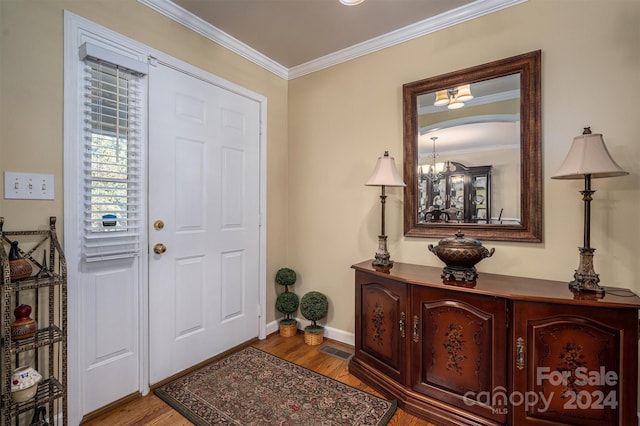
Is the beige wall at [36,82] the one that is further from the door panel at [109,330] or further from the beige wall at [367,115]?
Result: the door panel at [109,330]

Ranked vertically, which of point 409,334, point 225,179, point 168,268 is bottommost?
point 409,334

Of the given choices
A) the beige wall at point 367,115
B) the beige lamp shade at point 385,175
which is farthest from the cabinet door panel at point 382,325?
the beige lamp shade at point 385,175

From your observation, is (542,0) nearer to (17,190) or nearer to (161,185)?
(161,185)

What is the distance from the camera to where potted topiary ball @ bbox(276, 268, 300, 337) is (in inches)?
108

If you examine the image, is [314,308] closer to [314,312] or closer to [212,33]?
[314,312]

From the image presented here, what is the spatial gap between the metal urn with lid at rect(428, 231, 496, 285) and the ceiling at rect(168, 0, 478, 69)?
158 cm

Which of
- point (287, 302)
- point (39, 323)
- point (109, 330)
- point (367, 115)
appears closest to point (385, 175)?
point (367, 115)

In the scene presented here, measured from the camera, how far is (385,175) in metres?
2.06

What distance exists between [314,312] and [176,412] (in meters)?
1.20

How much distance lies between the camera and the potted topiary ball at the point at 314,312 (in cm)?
257

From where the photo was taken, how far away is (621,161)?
5.21 ft

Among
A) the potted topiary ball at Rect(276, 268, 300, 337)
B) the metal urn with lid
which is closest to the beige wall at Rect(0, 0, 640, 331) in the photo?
the potted topiary ball at Rect(276, 268, 300, 337)

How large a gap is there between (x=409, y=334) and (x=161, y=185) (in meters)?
1.85

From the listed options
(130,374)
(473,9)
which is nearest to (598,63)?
(473,9)
